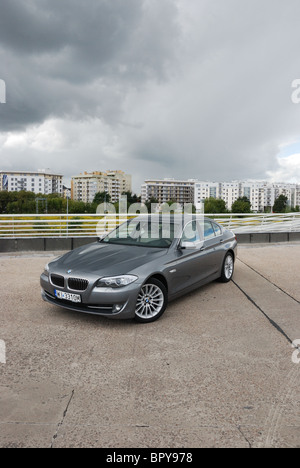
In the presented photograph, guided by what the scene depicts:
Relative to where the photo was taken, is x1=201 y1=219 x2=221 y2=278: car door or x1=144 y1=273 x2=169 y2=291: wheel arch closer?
x1=144 y1=273 x2=169 y2=291: wheel arch

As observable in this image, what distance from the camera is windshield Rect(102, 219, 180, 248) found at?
196 inches

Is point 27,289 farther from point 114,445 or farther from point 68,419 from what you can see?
point 114,445

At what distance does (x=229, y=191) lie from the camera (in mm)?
172875

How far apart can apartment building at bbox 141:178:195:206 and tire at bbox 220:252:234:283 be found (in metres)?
173

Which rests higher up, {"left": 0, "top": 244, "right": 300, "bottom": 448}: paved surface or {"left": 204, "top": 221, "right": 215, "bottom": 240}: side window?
{"left": 204, "top": 221, "right": 215, "bottom": 240}: side window

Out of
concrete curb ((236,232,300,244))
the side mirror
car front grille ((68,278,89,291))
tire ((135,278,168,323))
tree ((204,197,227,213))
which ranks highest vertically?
tree ((204,197,227,213))

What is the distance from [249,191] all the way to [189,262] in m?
178

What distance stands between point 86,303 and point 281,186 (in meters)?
182

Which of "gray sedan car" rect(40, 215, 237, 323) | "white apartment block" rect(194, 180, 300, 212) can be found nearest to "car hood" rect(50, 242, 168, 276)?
"gray sedan car" rect(40, 215, 237, 323)

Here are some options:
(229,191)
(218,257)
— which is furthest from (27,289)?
(229,191)

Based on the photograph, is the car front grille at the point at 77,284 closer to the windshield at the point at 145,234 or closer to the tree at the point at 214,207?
the windshield at the point at 145,234

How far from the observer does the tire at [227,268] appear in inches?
243

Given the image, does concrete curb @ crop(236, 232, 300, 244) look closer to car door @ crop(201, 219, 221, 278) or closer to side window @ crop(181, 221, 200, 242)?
car door @ crop(201, 219, 221, 278)

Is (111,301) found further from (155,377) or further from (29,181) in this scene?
(29,181)
